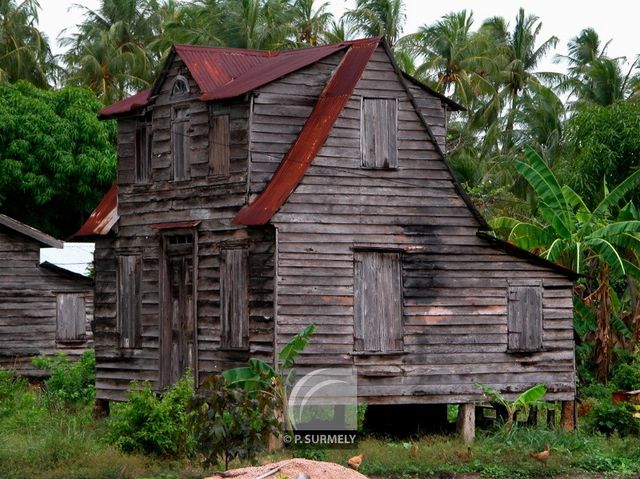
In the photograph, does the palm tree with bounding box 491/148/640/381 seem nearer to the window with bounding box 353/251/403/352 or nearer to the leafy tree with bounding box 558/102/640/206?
the leafy tree with bounding box 558/102/640/206

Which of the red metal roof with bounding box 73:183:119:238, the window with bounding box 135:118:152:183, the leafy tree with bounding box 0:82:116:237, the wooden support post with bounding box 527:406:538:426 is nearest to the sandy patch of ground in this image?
the wooden support post with bounding box 527:406:538:426

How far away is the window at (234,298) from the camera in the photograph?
24.6m

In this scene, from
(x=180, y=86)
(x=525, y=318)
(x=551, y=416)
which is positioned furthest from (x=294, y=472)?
(x=180, y=86)

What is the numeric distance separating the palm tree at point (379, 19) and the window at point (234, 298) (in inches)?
1191

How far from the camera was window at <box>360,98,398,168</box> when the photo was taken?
81.6ft

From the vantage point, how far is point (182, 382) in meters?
22.8

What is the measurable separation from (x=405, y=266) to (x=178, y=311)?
177 inches

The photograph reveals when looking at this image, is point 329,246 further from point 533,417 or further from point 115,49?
point 115,49

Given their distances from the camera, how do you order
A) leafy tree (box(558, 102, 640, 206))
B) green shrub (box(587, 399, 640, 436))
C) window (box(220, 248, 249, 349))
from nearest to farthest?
window (box(220, 248, 249, 349)) → green shrub (box(587, 399, 640, 436)) → leafy tree (box(558, 102, 640, 206))

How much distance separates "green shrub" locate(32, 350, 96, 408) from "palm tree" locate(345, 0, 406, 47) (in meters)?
24.9

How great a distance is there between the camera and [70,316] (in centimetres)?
3672

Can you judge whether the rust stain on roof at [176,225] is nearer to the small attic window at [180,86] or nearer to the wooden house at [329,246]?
the wooden house at [329,246]

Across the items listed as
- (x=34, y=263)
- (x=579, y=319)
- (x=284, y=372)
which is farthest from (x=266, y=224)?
(x=34, y=263)

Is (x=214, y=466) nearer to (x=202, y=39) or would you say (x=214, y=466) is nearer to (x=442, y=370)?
(x=442, y=370)
